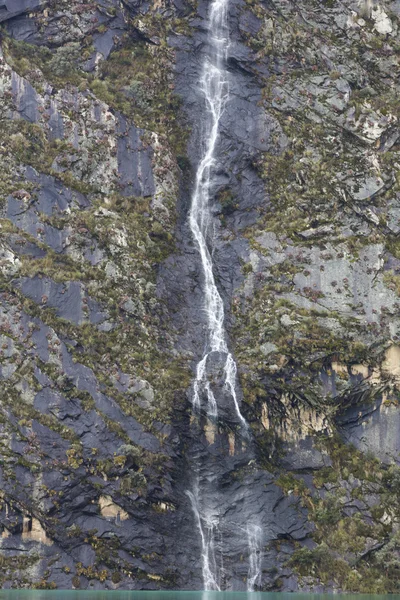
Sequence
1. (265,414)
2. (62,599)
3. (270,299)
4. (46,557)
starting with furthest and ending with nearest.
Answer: (270,299) → (265,414) → (46,557) → (62,599)

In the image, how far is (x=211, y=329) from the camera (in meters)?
50.2

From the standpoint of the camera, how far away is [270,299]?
165 feet

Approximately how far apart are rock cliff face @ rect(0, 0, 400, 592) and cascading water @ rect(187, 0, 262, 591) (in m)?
0.52

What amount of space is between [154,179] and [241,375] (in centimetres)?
1441

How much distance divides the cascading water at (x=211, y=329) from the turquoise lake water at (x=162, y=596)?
84.1 inches

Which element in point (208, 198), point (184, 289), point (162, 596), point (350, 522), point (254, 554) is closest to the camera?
point (162, 596)

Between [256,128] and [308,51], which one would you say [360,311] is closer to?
[256,128]

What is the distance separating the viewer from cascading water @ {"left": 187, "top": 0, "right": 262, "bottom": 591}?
4338 cm

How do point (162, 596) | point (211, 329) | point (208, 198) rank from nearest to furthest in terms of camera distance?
point (162, 596) < point (211, 329) < point (208, 198)

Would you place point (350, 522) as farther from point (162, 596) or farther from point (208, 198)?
point (208, 198)

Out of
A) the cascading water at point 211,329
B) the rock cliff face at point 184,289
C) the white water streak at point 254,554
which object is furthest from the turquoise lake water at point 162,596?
the cascading water at point 211,329

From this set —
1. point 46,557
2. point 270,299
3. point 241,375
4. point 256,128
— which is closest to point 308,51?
point 256,128

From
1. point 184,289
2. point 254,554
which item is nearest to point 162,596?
point 254,554

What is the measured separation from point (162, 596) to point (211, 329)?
675 inches
